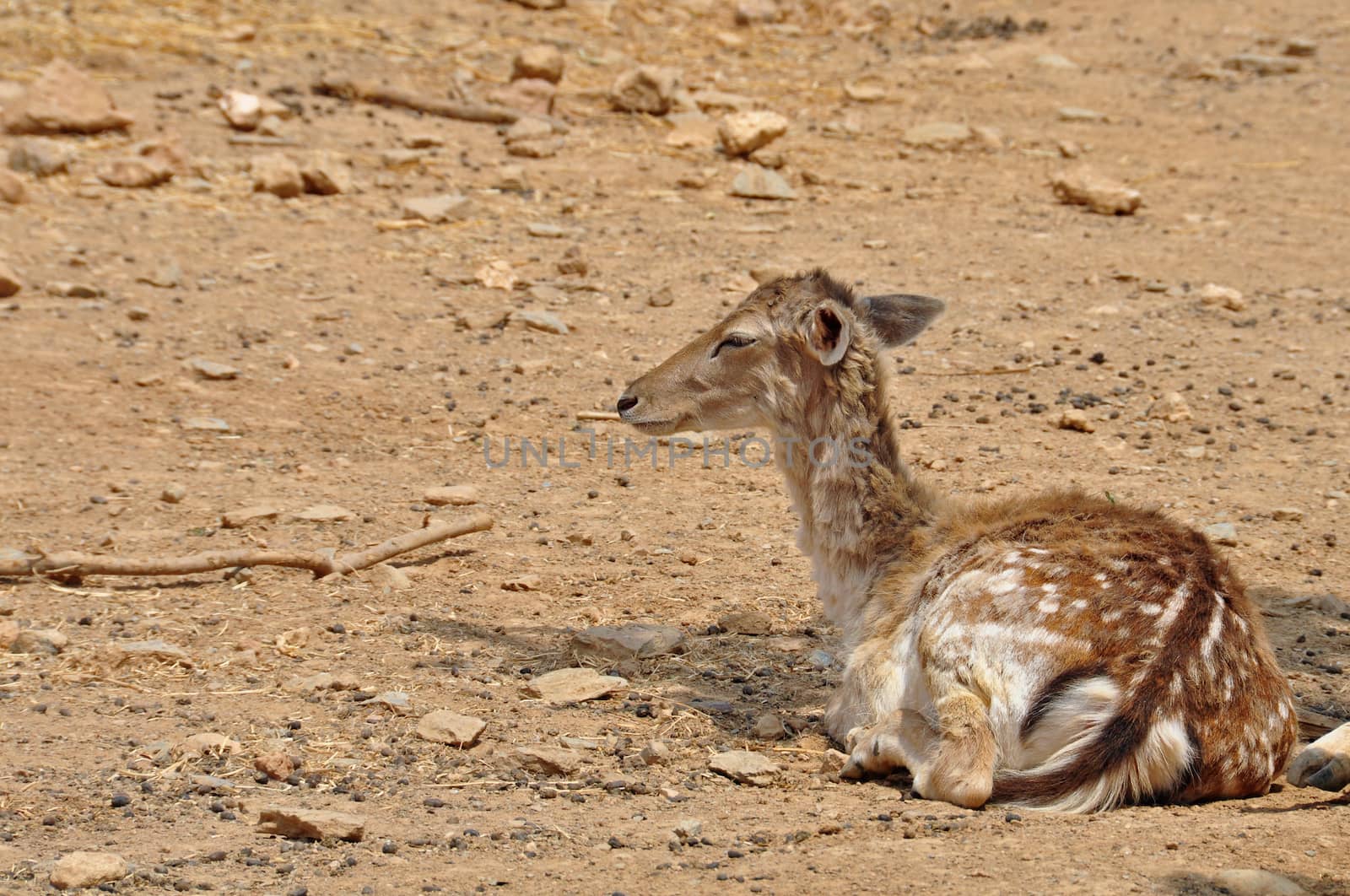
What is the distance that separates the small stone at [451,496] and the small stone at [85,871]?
3712 millimetres

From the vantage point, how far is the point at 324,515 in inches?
286

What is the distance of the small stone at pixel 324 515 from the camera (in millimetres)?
7230

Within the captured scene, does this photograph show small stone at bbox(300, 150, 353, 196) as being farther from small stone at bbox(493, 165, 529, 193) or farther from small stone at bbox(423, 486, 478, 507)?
small stone at bbox(423, 486, 478, 507)

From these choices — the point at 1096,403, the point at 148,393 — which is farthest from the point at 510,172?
the point at 1096,403

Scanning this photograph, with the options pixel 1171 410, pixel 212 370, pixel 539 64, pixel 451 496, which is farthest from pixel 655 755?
pixel 539 64

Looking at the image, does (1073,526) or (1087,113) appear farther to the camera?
(1087,113)

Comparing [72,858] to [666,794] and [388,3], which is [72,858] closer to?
[666,794]

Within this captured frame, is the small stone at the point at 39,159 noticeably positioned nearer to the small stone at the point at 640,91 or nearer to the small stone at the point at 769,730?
the small stone at the point at 640,91

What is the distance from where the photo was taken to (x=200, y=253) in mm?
10547

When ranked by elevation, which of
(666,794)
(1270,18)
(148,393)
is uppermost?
(1270,18)

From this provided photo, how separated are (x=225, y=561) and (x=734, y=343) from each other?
2448 millimetres

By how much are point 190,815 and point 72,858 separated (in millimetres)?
565

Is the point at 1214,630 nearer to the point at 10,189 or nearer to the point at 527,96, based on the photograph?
the point at 10,189

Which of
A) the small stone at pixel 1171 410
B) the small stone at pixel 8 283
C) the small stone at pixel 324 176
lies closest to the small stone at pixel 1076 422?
the small stone at pixel 1171 410
